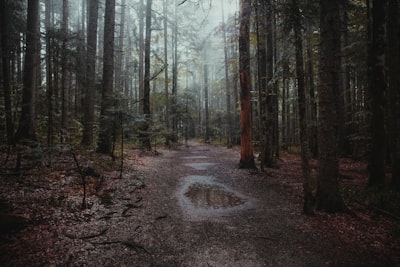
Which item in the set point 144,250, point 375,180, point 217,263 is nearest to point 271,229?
point 217,263

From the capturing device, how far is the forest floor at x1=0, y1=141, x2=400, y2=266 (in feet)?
12.3

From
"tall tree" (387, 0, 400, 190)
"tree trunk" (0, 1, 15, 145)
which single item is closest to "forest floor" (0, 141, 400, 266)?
"tree trunk" (0, 1, 15, 145)

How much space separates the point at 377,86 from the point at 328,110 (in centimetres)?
288

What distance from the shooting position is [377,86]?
7.19 metres

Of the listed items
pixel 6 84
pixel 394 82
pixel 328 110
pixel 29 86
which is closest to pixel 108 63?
pixel 29 86

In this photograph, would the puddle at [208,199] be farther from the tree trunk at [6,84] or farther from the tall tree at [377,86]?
the tree trunk at [6,84]

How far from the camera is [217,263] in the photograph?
3684mm

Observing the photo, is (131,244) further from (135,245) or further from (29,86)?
(29,86)

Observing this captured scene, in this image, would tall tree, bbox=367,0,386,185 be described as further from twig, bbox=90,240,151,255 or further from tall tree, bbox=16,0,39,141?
tall tree, bbox=16,0,39,141

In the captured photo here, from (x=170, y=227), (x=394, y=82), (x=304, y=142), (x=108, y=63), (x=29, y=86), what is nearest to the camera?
(x=170, y=227)

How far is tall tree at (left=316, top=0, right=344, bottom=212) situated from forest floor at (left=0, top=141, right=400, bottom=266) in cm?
48

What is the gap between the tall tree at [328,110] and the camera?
5508 mm

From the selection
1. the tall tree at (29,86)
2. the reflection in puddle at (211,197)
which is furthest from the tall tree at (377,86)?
the tall tree at (29,86)

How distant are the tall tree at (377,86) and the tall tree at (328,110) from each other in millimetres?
2362
